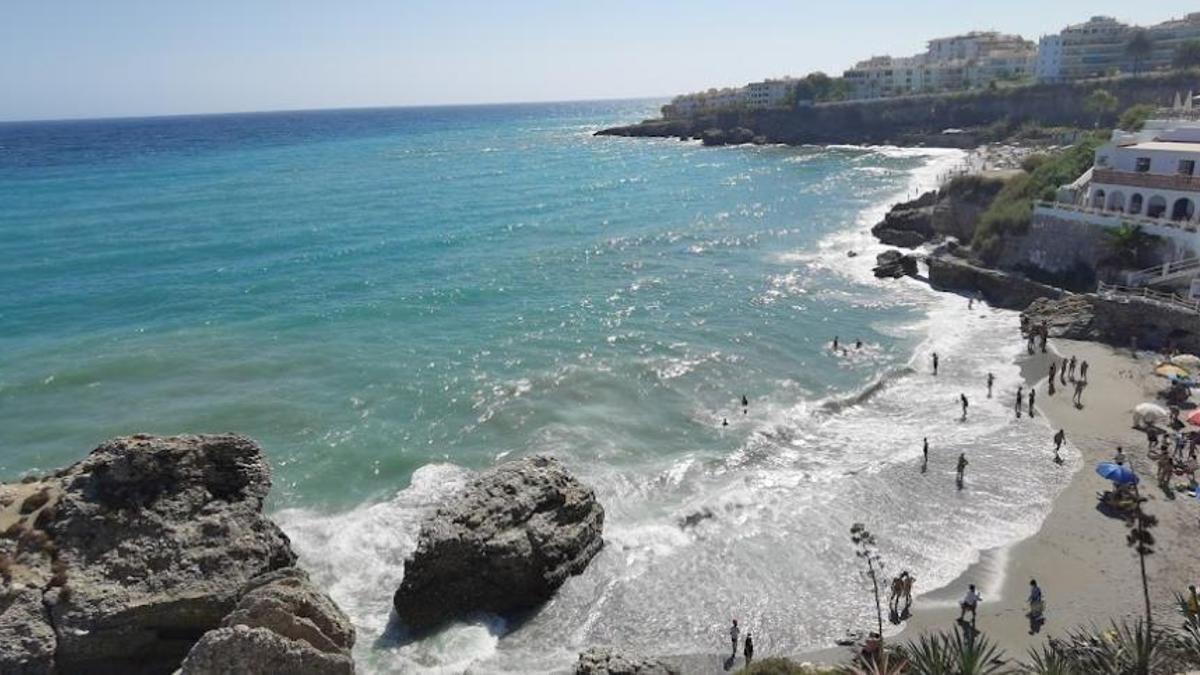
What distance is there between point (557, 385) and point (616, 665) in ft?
66.5

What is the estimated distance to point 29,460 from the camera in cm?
3114

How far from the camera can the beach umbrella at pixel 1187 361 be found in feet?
118

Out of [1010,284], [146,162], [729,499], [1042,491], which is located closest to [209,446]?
[729,499]

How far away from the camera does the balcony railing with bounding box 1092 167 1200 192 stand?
144 ft

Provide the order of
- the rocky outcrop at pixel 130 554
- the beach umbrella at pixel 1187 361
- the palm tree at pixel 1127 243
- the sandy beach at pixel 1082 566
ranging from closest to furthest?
the rocky outcrop at pixel 130 554 → the sandy beach at pixel 1082 566 → the beach umbrella at pixel 1187 361 → the palm tree at pixel 1127 243

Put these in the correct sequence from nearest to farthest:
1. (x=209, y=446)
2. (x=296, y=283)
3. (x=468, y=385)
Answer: (x=209, y=446) → (x=468, y=385) → (x=296, y=283)

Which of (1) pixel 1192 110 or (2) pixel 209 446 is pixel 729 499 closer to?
(2) pixel 209 446

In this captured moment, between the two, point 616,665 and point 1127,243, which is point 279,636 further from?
point 1127,243

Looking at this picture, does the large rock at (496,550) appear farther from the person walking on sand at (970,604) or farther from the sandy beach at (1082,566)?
the person walking on sand at (970,604)

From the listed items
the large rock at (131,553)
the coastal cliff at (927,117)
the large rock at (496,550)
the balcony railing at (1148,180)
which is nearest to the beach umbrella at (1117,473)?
the large rock at (496,550)

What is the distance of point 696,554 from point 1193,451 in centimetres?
1905

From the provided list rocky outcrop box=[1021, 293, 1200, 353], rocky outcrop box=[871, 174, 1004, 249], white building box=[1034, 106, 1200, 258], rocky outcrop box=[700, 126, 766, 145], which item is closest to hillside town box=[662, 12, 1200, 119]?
rocky outcrop box=[700, 126, 766, 145]

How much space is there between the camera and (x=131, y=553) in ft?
63.8

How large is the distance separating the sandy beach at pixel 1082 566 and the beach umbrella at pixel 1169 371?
440 centimetres
